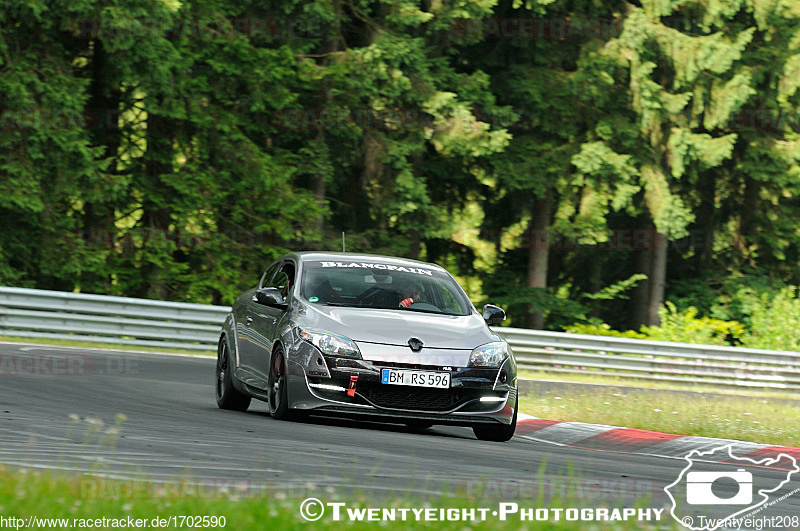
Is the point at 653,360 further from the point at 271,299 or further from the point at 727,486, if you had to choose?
the point at 727,486

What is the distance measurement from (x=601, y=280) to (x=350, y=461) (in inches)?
1214


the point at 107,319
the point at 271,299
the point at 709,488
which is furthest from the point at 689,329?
the point at 709,488

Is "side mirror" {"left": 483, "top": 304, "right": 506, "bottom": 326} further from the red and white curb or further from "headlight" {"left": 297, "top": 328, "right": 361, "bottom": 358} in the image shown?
"headlight" {"left": 297, "top": 328, "right": 361, "bottom": 358}

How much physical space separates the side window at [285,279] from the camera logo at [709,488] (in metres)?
4.44

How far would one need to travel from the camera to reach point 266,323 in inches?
457

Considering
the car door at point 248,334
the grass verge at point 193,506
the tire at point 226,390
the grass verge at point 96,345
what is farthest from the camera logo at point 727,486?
the grass verge at point 96,345

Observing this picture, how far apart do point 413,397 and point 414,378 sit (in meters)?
0.17

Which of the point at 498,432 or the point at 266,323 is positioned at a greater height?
the point at 266,323

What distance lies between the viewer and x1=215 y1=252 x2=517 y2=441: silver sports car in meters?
10.2

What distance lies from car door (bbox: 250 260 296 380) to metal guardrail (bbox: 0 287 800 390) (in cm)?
1047

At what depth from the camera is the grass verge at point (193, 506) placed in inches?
204

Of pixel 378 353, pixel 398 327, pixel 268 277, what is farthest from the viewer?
pixel 268 277

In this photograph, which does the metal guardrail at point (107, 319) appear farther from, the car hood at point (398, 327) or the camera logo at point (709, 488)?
the camera logo at point (709, 488)

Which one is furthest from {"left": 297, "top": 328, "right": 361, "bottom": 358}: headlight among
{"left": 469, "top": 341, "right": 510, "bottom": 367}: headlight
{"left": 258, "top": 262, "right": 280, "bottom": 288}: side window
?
{"left": 258, "top": 262, "right": 280, "bottom": 288}: side window
